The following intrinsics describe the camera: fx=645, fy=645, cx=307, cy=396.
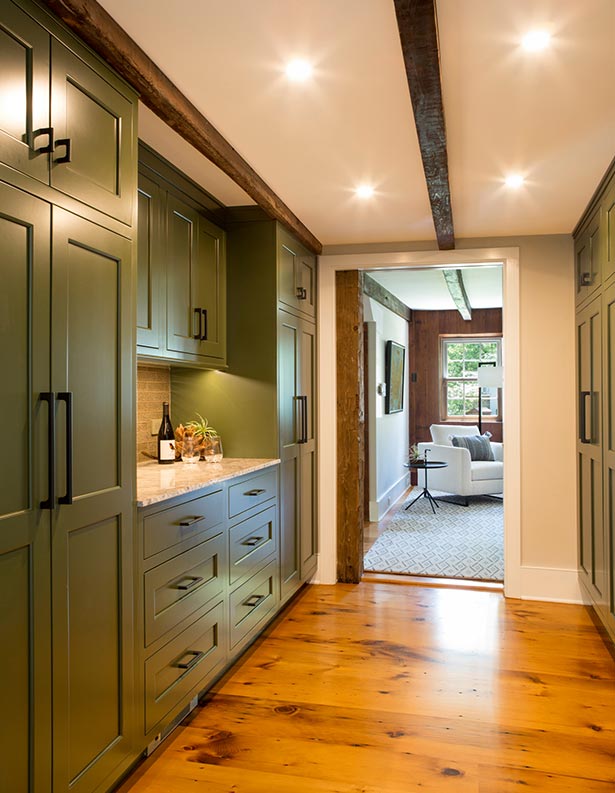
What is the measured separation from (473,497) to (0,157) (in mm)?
7715

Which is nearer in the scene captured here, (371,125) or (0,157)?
(0,157)

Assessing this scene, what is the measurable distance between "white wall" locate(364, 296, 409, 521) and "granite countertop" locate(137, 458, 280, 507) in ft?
11.1

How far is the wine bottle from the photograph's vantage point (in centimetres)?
343

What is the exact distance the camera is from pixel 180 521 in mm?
2488

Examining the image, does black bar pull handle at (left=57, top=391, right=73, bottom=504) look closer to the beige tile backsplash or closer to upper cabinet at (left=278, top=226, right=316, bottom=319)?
the beige tile backsplash

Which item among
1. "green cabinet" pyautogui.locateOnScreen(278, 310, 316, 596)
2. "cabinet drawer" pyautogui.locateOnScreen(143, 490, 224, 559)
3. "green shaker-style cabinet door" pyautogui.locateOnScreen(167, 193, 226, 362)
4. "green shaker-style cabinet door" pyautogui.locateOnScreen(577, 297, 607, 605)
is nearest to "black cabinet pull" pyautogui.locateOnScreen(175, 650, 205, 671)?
"cabinet drawer" pyautogui.locateOnScreen(143, 490, 224, 559)

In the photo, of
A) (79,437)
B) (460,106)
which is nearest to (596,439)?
(460,106)

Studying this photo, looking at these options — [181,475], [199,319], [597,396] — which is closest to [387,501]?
[597,396]

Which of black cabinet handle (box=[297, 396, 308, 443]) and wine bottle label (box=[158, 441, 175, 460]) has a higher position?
black cabinet handle (box=[297, 396, 308, 443])

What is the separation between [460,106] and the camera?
2.42 meters

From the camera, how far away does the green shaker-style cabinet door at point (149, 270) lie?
277cm

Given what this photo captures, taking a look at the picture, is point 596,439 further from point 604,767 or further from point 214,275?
point 214,275

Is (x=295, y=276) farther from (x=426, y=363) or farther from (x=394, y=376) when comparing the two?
(x=426, y=363)

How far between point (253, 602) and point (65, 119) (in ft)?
7.97
